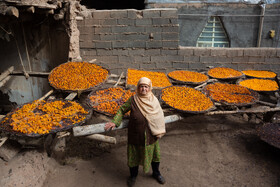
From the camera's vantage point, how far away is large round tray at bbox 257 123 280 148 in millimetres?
3956

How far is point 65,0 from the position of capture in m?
5.04

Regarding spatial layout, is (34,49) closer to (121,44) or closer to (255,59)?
(121,44)

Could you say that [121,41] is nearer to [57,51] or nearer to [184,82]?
[57,51]

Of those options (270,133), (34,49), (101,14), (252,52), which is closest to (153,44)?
(101,14)

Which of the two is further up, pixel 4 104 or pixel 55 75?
pixel 55 75

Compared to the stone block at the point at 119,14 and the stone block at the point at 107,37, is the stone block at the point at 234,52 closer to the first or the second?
the stone block at the point at 119,14

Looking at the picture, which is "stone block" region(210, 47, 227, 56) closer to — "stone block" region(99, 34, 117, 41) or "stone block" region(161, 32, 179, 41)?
"stone block" region(161, 32, 179, 41)

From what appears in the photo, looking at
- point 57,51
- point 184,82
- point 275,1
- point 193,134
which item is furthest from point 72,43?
point 275,1

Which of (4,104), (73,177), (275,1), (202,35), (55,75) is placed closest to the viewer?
(73,177)

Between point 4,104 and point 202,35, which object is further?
point 202,35

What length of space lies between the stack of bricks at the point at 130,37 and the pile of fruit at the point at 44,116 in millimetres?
3019

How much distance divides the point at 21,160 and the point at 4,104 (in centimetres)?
485

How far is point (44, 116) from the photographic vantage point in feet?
9.92

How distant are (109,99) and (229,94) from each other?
2575 mm
